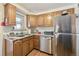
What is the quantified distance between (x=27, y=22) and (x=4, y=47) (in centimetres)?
253

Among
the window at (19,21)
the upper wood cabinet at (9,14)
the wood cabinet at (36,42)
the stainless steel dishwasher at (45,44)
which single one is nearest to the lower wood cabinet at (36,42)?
the wood cabinet at (36,42)

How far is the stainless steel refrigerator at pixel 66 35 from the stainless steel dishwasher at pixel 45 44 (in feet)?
3.71

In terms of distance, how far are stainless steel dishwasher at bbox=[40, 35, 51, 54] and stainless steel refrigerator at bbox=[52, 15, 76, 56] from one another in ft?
3.71

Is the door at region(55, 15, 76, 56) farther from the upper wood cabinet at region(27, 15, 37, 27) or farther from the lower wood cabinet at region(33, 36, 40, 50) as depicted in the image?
the upper wood cabinet at region(27, 15, 37, 27)

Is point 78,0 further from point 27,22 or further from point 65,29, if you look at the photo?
point 27,22

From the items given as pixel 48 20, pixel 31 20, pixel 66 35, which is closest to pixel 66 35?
pixel 66 35

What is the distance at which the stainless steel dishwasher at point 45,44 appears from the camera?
4.21 meters

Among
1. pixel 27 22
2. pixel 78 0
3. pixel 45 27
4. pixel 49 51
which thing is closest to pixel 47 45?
pixel 49 51

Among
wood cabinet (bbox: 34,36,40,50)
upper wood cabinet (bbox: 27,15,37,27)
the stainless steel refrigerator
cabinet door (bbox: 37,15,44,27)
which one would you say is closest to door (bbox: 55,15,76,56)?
the stainless steel refrigerator

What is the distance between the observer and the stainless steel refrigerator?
288cm

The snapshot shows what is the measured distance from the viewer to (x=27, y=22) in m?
5.39

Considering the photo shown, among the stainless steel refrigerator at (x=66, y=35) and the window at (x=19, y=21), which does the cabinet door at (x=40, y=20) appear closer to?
the window at (x=19, y=21)

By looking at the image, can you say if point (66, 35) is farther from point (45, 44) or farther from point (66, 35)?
point (45, 44)

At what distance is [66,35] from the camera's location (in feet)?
9.56
